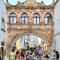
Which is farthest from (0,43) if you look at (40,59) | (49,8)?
(49,8)

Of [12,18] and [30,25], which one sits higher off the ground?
[12,18]

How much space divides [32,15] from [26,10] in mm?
845

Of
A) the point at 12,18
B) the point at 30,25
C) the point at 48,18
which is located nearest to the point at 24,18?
the point at 30,25

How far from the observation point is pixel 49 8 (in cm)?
3256

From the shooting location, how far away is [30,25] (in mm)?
32531

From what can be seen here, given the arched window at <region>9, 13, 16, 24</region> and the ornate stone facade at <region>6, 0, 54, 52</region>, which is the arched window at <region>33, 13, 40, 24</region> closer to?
the ornate stone facade at <region>6, 0, 54, 52</region>

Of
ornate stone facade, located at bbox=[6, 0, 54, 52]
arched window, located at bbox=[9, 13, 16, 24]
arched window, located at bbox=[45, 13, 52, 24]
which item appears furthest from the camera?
arched window, located at bbox=[45, 13, 52, 24]

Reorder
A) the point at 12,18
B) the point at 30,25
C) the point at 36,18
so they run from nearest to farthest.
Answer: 1. the point at 30,25
2. the point at 12,18
3. the point at 36,18

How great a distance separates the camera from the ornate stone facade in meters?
32.2

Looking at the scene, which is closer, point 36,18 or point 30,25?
point 30,25

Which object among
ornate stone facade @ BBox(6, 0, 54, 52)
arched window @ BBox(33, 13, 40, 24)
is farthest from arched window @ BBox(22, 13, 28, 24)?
arched window @ BBox(33, 13, 40, 24)

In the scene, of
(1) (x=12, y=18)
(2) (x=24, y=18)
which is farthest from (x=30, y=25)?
(1) (x=12, y=18)

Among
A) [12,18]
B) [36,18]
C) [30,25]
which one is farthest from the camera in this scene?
[36,18]

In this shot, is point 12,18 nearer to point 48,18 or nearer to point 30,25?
point 30,25
